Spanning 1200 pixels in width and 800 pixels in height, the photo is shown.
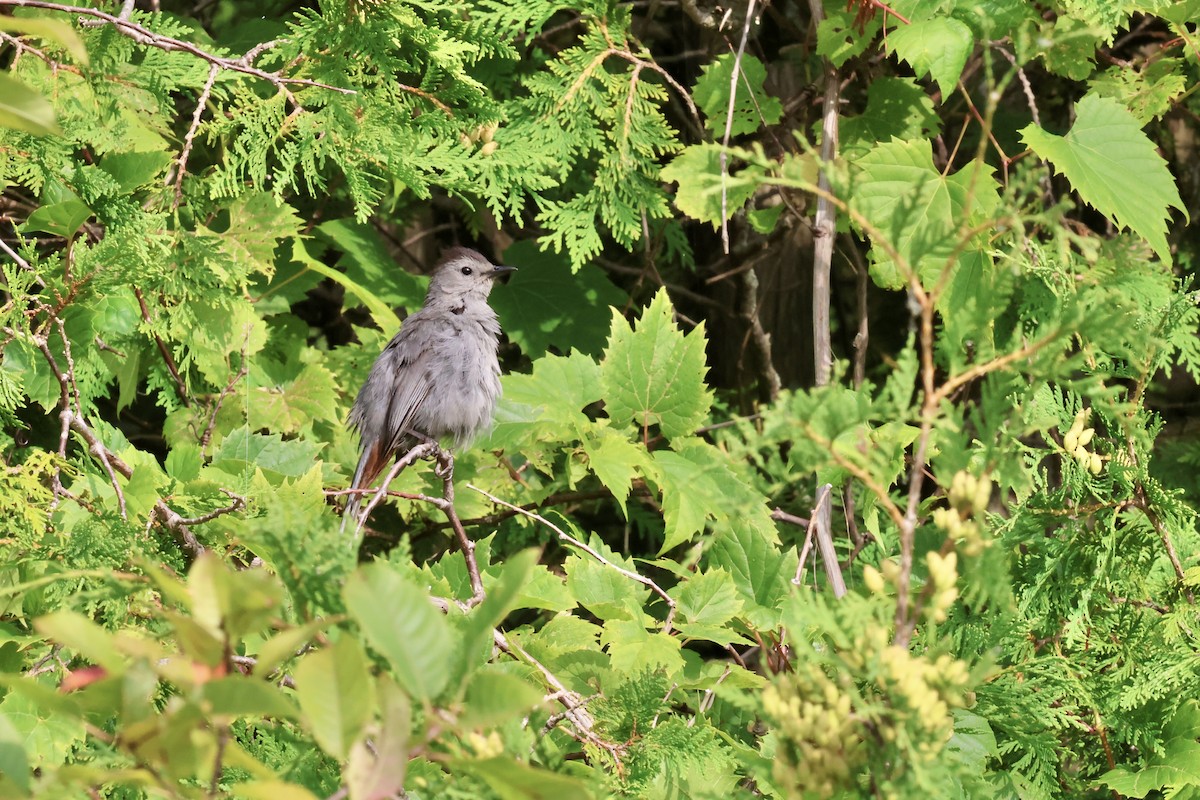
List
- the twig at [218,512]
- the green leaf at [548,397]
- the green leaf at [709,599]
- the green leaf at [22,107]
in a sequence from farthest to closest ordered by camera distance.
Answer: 1. the green leaf at [548,397]
2. the green leaf at [709,599]
3. the twig at [218,512]
4. the green leaf at [22,107]

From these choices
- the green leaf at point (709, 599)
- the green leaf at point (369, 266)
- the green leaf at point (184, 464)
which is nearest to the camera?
the green leaf at point (709, 599)

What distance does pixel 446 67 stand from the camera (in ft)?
9.83

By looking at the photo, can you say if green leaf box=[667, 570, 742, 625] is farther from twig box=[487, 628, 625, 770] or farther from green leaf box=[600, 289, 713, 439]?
green leaf box=[600, 289, 713, 439]

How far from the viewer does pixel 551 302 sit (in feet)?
13.1

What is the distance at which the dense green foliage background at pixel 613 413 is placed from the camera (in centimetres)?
100

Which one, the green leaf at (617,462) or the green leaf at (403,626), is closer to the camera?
the green leaf at (403,626)

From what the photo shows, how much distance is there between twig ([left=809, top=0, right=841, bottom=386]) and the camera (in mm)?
3061

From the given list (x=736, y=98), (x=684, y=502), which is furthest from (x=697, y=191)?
(x=684, y=502)

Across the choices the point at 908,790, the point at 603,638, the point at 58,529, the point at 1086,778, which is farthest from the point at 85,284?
the point at 1086,778

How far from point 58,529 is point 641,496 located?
80.1 inches

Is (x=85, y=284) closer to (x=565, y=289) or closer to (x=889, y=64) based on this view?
(x=565, y=289)

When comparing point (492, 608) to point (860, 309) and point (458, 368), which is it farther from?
point (458, 368)

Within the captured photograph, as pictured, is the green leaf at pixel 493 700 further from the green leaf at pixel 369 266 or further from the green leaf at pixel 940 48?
the green leaf at pixel 369 266

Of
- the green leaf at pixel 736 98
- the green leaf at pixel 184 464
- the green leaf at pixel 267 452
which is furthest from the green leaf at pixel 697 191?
the green leaf at pixel 184 464
